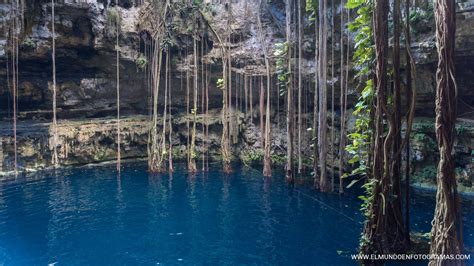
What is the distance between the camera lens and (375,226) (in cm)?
533

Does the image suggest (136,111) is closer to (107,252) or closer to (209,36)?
(209,36)

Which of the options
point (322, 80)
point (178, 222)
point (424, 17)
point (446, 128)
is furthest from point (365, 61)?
point (424, 17)

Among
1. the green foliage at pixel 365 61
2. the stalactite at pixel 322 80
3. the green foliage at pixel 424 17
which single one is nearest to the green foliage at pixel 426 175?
the stalactite at pixel 322 80

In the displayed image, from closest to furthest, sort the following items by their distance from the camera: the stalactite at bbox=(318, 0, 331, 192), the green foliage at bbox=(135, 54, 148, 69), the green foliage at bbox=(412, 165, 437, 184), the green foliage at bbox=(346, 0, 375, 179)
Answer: the green foliage at bbox=(346, 0, 375, 179)
the stalactite at bbox=(318, 0, 331, 192)
the green foliage at bbox=(412, 165, 437, 184)
the green foliage at bbox=(135, 54, 148, 69)

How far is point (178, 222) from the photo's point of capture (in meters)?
9.17

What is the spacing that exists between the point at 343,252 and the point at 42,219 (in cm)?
723

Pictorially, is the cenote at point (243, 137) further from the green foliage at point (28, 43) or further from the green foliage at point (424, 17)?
the green foliage at point (28, 43)

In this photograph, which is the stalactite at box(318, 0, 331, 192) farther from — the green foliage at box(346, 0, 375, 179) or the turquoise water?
the green foliage at box(346, 0, 375, 179)

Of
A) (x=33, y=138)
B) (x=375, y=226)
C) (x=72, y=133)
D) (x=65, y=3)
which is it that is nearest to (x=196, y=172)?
(x=72, y=133)

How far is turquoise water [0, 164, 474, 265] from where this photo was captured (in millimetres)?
7066

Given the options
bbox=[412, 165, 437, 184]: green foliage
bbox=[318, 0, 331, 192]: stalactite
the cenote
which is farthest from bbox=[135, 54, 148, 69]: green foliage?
bbox=[412, 165, 437, 184]: green foliage

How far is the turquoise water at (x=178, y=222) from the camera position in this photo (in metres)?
7.07

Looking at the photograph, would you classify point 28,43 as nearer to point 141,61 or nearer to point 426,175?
point 141,61

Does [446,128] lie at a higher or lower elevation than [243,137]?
higher
